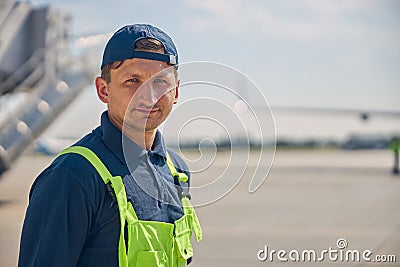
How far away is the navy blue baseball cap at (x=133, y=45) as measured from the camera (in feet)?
5.89

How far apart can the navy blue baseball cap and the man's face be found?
0.02 meters

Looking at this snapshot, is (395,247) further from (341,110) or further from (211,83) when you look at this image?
(341,110)

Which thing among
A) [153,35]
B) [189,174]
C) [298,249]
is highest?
[153,35]

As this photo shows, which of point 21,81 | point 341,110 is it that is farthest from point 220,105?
point 341,110

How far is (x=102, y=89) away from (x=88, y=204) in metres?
0.44

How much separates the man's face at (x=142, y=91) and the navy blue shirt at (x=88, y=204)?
0.10 m

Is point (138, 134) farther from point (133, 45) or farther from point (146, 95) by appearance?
point (133, 45)

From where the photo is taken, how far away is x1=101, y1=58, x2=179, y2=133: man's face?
71.2 inches

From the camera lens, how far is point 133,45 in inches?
70.5

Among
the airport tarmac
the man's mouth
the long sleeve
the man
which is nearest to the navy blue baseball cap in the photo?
the man

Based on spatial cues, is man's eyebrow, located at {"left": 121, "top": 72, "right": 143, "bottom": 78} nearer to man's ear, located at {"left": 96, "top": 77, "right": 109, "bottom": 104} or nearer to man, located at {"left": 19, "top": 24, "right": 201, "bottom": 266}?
man, located at {"left": 19, "top": 24, "right": 201, "bottom": 266}

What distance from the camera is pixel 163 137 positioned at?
1980 mm

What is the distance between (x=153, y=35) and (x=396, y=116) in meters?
47.3

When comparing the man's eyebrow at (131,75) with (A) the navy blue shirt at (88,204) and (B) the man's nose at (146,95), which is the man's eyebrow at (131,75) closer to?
→ (B) the man's nose at (146,95)
